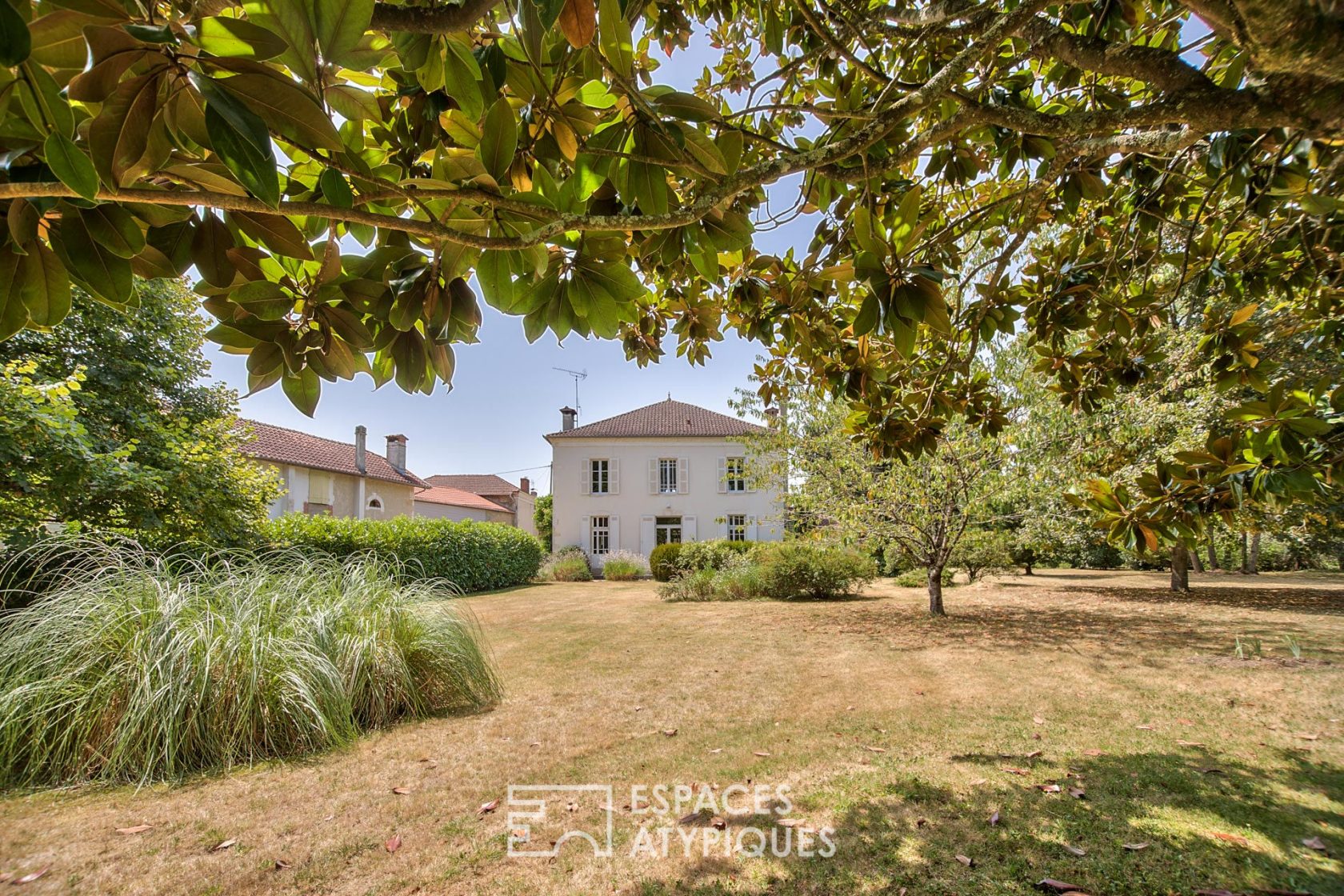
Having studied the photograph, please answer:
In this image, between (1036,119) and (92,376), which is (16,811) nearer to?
(1036,119)

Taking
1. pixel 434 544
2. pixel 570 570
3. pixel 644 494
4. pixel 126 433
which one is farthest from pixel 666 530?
pixel 126 433

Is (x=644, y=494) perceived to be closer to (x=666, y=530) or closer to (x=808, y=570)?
(x=666, y=530)

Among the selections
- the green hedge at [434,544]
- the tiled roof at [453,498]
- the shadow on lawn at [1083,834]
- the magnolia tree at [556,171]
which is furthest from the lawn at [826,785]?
the tiled roof at [453,498]

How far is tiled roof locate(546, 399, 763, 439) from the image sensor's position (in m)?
21.6

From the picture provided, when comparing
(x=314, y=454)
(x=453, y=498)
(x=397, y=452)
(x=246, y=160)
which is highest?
(x=397, y=452)

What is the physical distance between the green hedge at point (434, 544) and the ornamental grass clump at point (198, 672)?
5.83 meters

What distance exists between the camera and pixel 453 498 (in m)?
30.9

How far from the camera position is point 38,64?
1.98 ft

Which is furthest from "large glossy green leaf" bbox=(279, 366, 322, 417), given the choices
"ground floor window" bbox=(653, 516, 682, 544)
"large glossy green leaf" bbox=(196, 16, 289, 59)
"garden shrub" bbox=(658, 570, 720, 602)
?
"ground floor window" bbox=(653, 516, 682, 544)

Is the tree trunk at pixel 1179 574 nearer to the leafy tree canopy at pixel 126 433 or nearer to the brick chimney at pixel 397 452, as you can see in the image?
the leafy tree canopy at pixel 126 433

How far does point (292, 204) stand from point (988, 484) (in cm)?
873

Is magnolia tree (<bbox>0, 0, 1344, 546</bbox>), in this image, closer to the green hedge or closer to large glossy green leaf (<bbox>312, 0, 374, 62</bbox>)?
large glossy green leaf (<bbox>312, 0, 374, 62</bbox>)

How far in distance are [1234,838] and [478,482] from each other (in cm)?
4365

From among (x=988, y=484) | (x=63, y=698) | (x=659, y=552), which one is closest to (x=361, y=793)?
(x=63, y=698)
